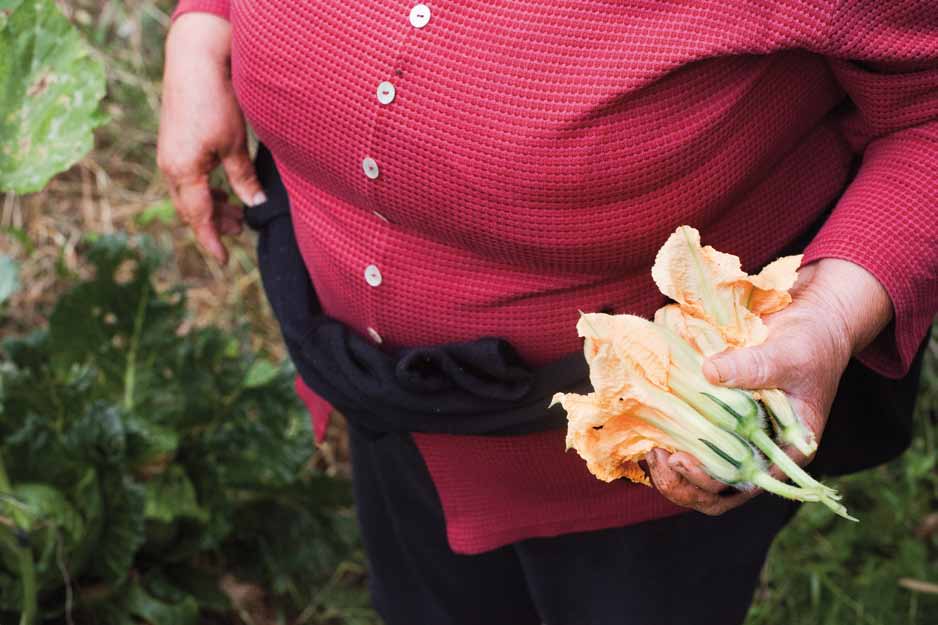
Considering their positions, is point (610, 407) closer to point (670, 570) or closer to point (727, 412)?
point (727, 412)

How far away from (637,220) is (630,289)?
97 millimetres

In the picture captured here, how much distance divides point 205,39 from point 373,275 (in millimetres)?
391

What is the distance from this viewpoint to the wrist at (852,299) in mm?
925

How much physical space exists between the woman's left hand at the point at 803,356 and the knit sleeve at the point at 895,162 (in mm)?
18

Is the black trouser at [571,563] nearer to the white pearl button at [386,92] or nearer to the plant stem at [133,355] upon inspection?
the white pearl button at [386,92]

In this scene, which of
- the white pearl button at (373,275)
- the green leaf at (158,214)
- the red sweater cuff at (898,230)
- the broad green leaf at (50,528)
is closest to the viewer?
the red sweater cuff at (898,230)

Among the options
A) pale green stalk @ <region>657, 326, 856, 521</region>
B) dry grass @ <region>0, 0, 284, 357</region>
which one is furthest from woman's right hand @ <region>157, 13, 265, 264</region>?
dry grass @ <region>0, 0, 284, 357</region>

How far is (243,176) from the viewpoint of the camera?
1.34 m

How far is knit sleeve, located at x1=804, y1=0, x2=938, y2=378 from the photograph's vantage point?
2.93 ft

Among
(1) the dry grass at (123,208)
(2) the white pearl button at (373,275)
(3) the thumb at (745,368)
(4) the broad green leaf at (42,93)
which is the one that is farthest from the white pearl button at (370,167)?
(1) the dry grass at (123,208)

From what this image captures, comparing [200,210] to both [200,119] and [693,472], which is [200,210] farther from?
[693,472]

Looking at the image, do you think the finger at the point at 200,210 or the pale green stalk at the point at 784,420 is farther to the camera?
the finger at the point at 200,210

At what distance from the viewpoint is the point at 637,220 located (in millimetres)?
982

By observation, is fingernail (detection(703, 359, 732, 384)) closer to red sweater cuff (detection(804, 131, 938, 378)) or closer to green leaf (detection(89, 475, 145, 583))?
red sweater cuff (detection(804, 131, 938, 378))
